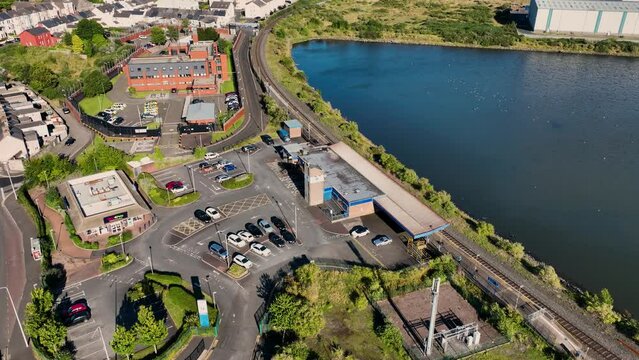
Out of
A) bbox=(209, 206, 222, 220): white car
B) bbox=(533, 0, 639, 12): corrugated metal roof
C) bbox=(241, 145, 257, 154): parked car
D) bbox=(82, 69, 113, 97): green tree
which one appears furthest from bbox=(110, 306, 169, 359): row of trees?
bbox=(533, 0, 639, 12): corrugated metal roof

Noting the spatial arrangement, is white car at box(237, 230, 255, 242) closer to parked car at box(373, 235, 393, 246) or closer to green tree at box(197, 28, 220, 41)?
parked car at box(373, 235, 393, 246)

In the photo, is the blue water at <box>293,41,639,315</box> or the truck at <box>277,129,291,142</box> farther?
the truck at <box>277,129,291,142</box>

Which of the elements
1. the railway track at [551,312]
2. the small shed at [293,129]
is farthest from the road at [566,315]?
the small shed at [293,129]

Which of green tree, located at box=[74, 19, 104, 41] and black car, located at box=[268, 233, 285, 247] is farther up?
green tree, located at box=[74, 19, 104, 41]

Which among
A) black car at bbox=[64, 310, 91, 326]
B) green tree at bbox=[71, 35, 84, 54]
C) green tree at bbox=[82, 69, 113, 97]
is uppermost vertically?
green tree at bbox=[71, 35, 84, 54]

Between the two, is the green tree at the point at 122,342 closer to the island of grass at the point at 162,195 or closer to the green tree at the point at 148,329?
the green tree at the point at 148,329

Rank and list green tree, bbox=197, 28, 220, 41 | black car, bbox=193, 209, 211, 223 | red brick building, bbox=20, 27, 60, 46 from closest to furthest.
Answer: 1. black car, bbox=193, 209, 211, 223
2. red brick building, bbox=20, 27, 60, 46
3. green tree, bbox=197, 28, 220, 41

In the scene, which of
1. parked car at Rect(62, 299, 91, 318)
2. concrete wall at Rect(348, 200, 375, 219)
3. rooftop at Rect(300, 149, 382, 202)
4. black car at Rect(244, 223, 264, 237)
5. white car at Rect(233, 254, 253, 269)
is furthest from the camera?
rooftop at Rect(300, 149, 382, 202)
